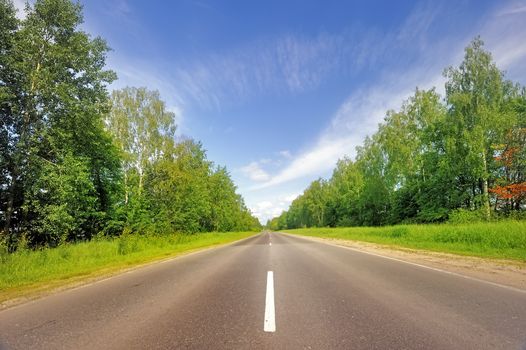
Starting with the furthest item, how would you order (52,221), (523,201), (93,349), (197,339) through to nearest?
(523,201)
(52,221)
(197,339)
(93,349)

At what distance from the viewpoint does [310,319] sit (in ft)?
13.8

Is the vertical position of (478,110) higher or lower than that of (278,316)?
higher

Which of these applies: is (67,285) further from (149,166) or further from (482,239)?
(149,166)

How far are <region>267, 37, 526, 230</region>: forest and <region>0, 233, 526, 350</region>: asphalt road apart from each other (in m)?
19.3

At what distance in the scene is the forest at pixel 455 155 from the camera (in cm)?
2702

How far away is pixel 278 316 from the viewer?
4367 mm

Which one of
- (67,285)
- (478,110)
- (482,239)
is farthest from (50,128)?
(478,110)

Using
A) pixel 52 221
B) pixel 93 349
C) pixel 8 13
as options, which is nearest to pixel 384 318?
pixel 93 349

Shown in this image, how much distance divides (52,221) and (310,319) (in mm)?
17417

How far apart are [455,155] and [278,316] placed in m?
33.7

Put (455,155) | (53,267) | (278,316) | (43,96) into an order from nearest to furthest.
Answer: (278,316), (53,267), (43,96), (455,155)

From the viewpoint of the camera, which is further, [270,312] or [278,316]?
[270,312]

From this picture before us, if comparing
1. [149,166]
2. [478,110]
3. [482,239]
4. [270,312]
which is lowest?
[482,239]

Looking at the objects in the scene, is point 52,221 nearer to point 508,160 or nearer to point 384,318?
point 384,318
